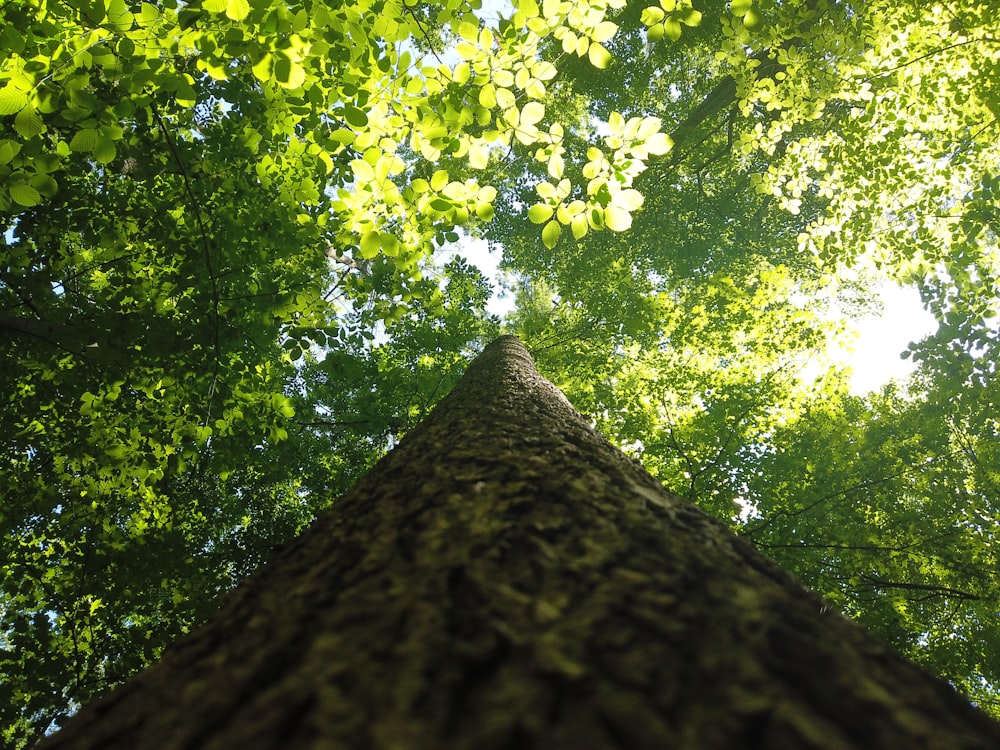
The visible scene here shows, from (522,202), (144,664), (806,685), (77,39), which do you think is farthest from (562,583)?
(522,202)

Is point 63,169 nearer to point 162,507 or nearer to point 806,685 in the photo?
point 162,507

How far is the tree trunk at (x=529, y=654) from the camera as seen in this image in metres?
0.61

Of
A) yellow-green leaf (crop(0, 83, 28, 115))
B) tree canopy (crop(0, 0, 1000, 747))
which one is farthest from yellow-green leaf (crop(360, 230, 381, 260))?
yellow-green leaf (crop(0, 83, 28, 115))

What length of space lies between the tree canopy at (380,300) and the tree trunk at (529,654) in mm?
1834

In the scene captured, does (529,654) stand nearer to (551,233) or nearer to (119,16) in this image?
(551,233)

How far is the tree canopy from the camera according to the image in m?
2.92

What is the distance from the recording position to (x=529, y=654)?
0.71 meters

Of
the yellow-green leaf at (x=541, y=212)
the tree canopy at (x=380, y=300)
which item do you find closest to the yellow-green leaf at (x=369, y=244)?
the tree canopy at (x=380, y=300)

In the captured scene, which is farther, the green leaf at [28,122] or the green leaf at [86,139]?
the green leaf at [86,139]

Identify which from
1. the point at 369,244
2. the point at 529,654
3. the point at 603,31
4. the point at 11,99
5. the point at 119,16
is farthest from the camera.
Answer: the point at 369,244

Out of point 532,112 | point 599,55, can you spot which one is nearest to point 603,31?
point 599,55

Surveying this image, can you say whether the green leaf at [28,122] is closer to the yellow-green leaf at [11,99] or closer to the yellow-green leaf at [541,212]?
the yellow-green leaf at [11,99]

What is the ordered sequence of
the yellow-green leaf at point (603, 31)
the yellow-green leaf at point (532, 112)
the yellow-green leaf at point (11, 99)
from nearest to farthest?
1. the yellow-green leaf at point (11, 99)
2. the yellow-green leaf at point (603, 31)
3. the yellow-green leaf at point (532, 112)

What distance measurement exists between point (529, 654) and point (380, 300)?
459cm
